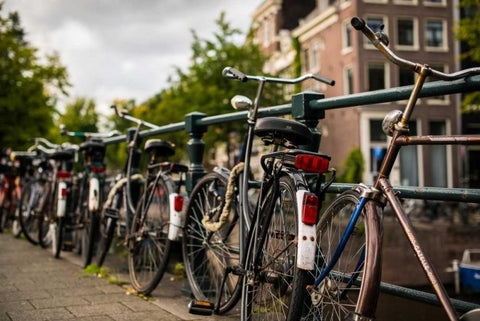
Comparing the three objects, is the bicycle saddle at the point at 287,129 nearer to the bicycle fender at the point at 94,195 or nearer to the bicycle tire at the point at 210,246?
the bicycle tire at the point at 210,246

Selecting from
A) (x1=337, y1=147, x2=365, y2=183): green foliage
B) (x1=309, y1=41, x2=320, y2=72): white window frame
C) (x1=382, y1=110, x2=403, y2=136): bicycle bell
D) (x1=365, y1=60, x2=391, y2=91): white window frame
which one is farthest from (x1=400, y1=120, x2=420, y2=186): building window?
(x1=382, y1=110, x2=403, y2=136): bicycle bell

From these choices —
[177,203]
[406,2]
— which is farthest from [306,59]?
[177,203]

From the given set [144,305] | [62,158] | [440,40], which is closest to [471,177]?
[440,40]

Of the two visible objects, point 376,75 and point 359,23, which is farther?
point 376,75

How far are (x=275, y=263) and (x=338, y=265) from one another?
14.2 inches

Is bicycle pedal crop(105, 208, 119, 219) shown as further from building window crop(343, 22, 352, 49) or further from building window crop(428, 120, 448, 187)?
building window crop(428, 120, 448, 187)

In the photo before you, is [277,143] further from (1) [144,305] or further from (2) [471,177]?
(2) [471,177]

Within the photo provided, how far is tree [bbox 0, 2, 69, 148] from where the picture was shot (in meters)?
20.6

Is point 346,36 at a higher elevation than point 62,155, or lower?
higher

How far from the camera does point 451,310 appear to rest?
171cm

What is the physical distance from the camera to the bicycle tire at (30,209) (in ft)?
22.8

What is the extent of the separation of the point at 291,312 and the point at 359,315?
1.32ft

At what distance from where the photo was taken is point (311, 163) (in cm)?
237

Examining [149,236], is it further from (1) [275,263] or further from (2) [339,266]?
(2) [339,266]
